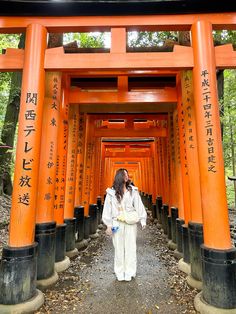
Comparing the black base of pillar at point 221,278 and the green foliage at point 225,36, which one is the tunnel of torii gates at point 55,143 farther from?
the green foliage at point 225,36

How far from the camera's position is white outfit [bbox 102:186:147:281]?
13.8 ft

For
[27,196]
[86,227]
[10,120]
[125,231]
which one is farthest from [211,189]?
[10,120]

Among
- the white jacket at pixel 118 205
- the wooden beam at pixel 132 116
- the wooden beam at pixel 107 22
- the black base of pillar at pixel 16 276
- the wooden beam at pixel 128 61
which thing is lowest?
the black base of pillar at pixel 16 276

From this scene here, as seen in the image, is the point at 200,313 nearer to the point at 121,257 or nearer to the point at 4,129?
the point at 121,257

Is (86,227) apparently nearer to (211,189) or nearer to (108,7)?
(211,189)

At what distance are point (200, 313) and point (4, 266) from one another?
263cm

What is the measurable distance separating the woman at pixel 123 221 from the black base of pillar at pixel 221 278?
1320mm

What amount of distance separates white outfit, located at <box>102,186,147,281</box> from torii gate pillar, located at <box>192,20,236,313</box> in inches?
48.8

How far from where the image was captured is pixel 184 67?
3.66 m

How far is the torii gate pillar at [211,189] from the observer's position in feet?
10.1

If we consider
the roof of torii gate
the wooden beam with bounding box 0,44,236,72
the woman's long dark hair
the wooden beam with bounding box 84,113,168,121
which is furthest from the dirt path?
the wooden beam with bounding box 84,113,168,121

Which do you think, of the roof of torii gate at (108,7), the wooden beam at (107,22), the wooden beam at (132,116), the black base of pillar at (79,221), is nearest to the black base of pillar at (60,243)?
the black base of pillar at (79,221)

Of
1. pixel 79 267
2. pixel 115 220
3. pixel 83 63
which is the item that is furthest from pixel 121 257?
pixel 83 63

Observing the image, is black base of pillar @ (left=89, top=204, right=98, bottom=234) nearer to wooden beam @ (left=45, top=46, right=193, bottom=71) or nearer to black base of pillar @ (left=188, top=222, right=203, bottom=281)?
black base of pillar @ (left=188, top=222, right=203, bottom=281)
